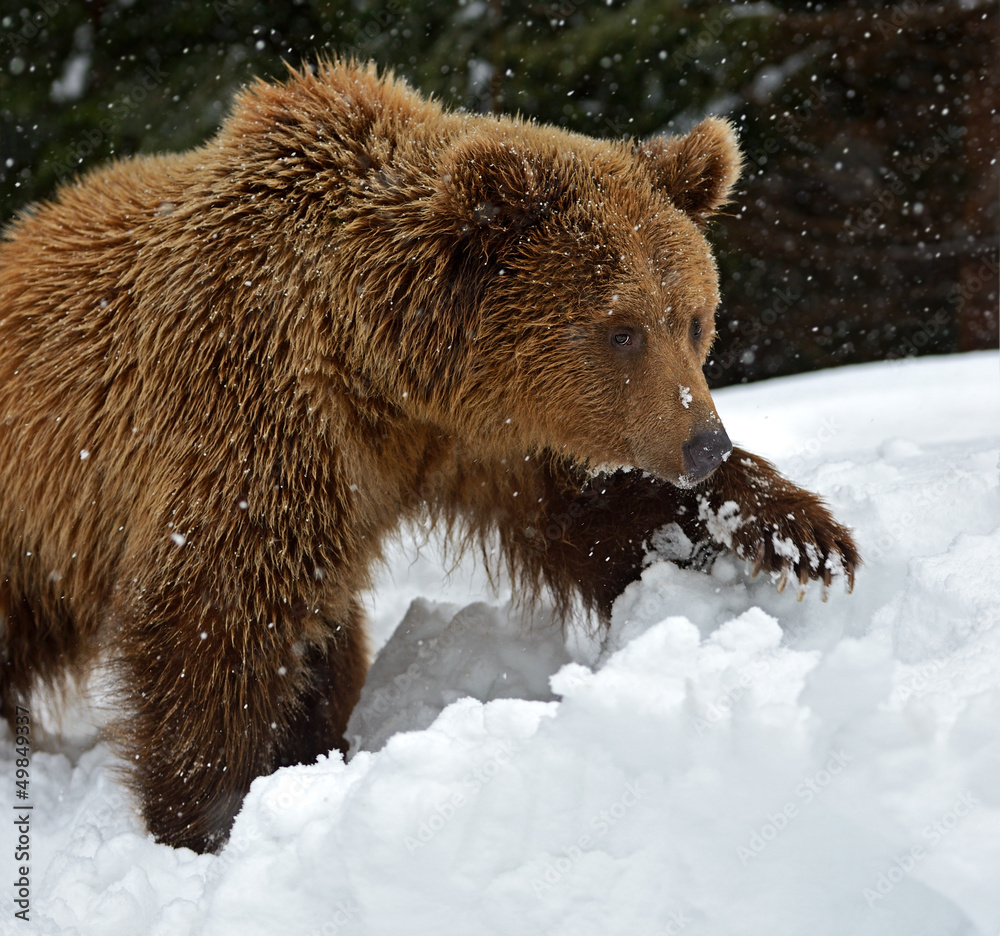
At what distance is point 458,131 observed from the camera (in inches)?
134

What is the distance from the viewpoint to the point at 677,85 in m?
10.5

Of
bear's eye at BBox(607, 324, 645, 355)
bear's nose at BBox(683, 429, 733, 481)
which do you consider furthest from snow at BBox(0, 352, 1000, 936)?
bear's eye at BBox(607, 324, 645, 355)

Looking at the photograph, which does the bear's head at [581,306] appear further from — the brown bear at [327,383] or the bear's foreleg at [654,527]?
the bear's foreleg at [654,527]

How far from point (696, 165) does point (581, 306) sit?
0.70 metres

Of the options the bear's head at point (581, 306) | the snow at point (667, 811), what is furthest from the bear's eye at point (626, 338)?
the snow at point (667, 811)

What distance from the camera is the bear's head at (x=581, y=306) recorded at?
311 cm

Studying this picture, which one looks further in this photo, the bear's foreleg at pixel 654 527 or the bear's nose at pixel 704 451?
the bear's foreleg at pixel 654 527

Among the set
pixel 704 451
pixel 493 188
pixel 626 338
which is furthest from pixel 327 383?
pixel 704 451

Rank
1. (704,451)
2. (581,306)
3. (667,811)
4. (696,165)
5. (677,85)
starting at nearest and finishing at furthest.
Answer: (667,811) < (704,451) < (581,306) < (696,165) < (677,85)

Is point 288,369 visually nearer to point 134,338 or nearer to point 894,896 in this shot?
point 134,338

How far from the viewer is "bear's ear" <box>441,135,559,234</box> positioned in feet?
10.2

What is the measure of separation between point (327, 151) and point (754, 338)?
29.9 feet

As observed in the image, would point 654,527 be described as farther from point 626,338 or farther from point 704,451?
point 626,338

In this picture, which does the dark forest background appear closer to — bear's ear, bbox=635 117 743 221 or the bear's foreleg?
bear's ear, bbox=635 117 743 221
